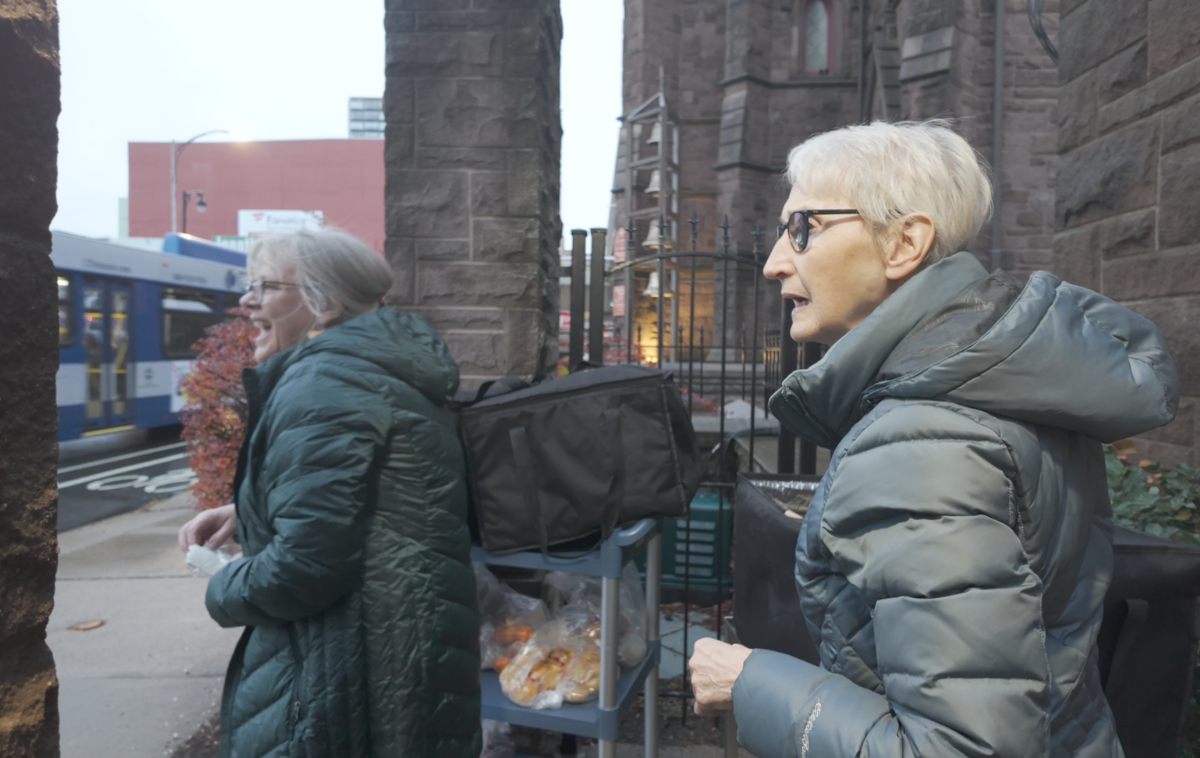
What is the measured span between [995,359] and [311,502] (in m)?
1.39

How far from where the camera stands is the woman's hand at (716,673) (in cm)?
117

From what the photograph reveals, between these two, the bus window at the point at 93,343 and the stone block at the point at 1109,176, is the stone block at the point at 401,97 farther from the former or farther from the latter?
the bus window at the point at 93,343

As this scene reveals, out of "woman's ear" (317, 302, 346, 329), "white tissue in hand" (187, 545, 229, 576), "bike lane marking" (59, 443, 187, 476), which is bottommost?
"bike lane marking" (59, 443, 187, 476)

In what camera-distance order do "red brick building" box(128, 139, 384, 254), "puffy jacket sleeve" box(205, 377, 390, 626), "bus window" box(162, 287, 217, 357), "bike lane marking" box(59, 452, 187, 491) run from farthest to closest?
1. "red brick building" box(128, 139, 384, 254)
2. "bus window" box(162, 287, 217, 357)
3. "bike lane marking" box(59, 452, 187, 491)
4. "puffy jacket sleeve" box(205, 377, 390, 626)

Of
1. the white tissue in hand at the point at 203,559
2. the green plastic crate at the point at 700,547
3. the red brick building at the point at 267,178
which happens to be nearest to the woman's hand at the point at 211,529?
the white tissue in hand at the point at 203,559

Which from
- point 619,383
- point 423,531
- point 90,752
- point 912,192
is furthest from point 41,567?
point 90,752

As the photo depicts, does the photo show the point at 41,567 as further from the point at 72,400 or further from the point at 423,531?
the point at 72,400

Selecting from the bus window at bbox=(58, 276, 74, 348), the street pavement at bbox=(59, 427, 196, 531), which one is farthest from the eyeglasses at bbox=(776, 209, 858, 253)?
the bus window at bbox=(58, 276, 74, 348)

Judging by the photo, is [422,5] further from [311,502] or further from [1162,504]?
[1162,504]

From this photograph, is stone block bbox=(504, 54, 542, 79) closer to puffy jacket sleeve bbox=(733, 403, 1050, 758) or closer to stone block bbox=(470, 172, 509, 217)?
stone block bbox=(470, 172, 509, 217)

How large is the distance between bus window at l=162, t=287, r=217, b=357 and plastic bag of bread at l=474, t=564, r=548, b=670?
11564 mm

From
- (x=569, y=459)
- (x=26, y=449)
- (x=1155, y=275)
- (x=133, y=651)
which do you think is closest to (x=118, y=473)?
(x=133, y=651)

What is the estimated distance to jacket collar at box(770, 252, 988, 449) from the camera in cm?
104

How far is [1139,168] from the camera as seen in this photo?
3.01 meters
